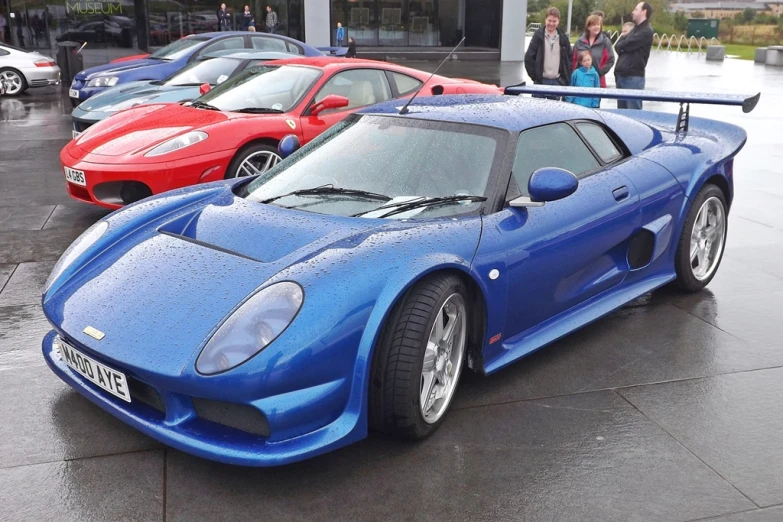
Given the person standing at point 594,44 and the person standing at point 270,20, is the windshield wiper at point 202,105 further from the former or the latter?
→ the person standing at point 270,20

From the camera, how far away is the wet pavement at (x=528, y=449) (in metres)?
2.82

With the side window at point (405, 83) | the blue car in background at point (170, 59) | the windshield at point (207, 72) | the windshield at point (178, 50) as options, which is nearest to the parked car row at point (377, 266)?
the side window at point (405, 83)

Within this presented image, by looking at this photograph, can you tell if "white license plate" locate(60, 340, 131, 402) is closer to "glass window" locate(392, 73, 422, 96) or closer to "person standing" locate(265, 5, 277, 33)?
"glass window" locate(392, 73, 422, 96)

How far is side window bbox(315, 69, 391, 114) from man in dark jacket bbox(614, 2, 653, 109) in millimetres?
3164

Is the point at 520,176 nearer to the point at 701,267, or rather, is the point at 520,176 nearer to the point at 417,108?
the point at 417,108

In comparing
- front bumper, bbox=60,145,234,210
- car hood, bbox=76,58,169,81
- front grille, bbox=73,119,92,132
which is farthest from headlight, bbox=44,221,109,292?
car hood, bbox=76,58,169,81

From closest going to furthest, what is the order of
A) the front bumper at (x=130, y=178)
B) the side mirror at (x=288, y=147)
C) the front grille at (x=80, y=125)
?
the side mirror at (x=288, y=147) < the front bumper at (x=130, y=178) < the front grille at (x=80, y=125)

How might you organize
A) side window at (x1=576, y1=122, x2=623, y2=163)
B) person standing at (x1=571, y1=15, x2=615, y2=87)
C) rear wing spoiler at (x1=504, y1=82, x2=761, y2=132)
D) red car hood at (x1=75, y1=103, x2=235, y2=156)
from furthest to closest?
person standing at (x1=571, y1=15, x2=615, y2=87), red car hood at (x1=75, y1=103, x2=235, y2=156), rear wing spoiler at (x1=504, y1=82, x2=761, y2=132), side window at (x1=576, y1=122, x2=623, y2=163)

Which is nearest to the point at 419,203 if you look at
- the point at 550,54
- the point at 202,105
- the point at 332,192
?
the point at 332,192

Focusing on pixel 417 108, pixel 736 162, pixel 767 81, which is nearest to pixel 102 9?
pixel 767 81

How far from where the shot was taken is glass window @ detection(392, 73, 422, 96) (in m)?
7.82

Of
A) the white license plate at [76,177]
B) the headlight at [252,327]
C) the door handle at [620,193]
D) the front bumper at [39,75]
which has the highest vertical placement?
the door handle at [620,193]

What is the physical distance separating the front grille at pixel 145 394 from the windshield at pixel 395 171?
1102 mm

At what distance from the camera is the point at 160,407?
292 cm
